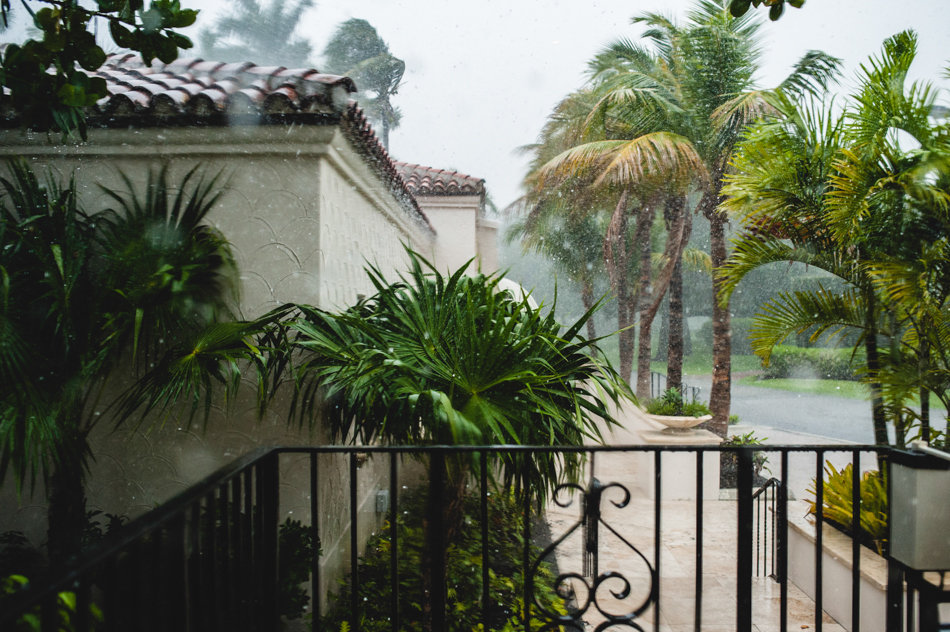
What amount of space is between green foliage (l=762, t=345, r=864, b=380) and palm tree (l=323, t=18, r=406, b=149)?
6.28 meters

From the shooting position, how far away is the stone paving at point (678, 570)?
10.1ft

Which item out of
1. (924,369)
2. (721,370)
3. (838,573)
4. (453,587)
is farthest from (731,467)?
(453,587)

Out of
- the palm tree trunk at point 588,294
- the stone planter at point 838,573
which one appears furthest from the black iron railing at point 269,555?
the palm tree trunk at point 588,294

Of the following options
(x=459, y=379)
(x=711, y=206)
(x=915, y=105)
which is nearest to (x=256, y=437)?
(x=459, y=379)

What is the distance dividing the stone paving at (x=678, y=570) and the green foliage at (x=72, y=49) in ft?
7.61

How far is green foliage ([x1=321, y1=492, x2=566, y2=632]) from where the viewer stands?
8.08 ft

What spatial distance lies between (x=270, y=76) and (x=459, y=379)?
202 cm

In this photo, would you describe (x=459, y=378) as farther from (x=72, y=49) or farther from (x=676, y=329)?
(x=676, y=329)

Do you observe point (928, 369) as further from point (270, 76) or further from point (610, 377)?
point (270, 76)

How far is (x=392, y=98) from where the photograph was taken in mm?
7020

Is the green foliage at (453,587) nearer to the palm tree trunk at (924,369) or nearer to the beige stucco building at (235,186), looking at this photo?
the beige stucco building at (235,186)

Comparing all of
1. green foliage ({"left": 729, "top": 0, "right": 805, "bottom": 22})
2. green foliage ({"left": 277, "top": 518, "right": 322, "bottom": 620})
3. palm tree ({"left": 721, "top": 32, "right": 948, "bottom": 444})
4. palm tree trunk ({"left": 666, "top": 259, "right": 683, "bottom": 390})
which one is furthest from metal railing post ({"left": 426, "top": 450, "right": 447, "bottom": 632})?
palm tree trunk ({"left": 666, "top": 259, "right": 683, "bottom": 390})

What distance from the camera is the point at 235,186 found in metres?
2.87

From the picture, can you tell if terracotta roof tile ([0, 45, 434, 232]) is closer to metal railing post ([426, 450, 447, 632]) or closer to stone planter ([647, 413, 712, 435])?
metal railing post ([426, 450, 447, 632])
